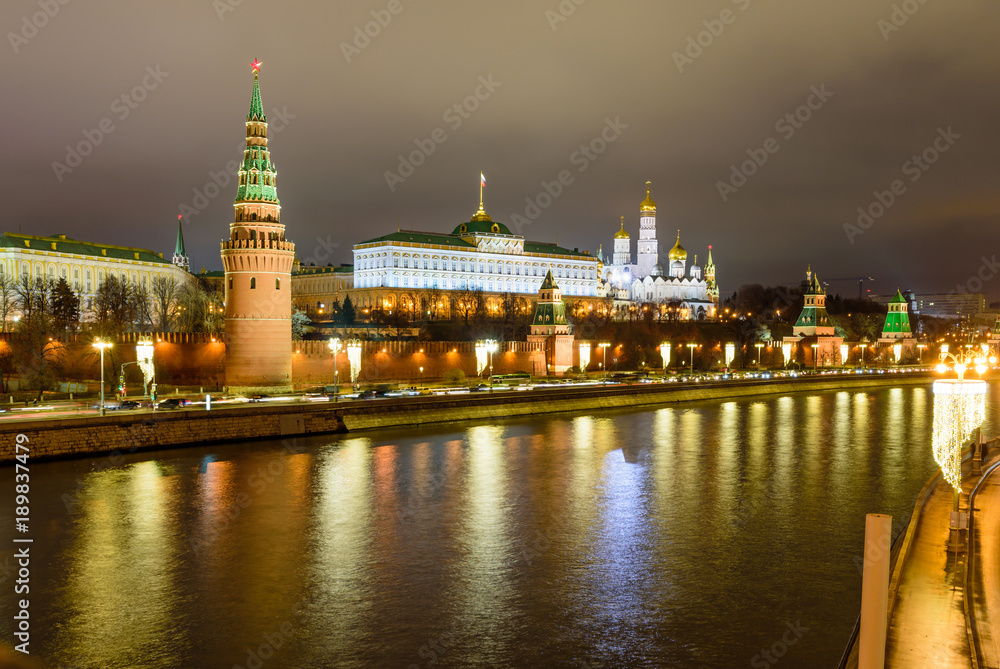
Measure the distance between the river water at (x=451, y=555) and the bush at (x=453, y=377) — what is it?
17.6 metres

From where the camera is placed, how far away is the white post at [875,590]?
23.3ft

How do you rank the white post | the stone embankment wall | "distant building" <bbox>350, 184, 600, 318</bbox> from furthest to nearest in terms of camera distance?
"distant building" <bbox>350, 184, 600, 318</bbox> < the stone embankment wall < the white post

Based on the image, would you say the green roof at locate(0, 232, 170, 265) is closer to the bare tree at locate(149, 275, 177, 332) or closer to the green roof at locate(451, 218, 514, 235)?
the bare tree at locate(149, 275, 177, 332)

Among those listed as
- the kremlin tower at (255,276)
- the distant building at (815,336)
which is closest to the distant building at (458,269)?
the distant building at (815,336)

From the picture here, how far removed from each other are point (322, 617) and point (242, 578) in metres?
2.52

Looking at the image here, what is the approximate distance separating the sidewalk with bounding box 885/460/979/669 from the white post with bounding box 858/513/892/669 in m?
2.61

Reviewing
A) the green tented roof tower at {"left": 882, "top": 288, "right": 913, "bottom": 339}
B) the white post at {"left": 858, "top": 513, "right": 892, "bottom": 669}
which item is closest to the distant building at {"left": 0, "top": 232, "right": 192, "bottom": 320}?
the white post at {"left": 858, "top": 513, "right": 892, "bottom": 669}

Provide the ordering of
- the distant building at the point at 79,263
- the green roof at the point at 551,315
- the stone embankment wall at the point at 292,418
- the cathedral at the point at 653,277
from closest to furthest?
the stone embankment wall at the point at 292,418
the green roof at the point at 551,315
the distant building at the point at 79,263
the cathedral at the point at 653,277

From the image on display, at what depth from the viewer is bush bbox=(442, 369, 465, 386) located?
4678 cm

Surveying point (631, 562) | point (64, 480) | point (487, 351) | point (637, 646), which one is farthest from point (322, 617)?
point (487, 351)

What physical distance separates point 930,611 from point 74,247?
85962mm

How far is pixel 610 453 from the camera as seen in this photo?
1120 inches

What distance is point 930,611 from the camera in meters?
11.2

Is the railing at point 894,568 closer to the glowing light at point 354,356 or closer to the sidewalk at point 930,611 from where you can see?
the sidewalk at point 930,611
